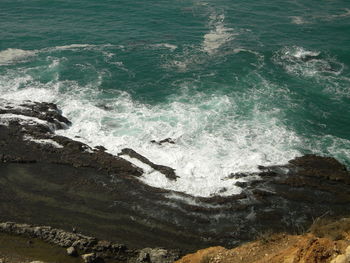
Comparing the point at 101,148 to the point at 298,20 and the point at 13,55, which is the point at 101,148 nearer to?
the point at 13,55

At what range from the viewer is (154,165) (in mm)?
45000

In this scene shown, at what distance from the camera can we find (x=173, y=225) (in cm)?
3722

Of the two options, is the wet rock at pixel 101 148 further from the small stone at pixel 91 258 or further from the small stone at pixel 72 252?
the small stone at pixel 91 258

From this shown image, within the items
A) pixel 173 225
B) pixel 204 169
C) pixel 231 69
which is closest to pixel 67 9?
pixel 231 69

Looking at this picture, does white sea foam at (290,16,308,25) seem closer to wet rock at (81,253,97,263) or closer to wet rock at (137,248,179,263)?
wet rock at (137,248,179,263)

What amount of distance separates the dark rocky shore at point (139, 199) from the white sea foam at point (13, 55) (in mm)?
26754

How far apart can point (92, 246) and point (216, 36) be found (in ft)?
188

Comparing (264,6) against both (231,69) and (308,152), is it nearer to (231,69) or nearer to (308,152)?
(231,69)

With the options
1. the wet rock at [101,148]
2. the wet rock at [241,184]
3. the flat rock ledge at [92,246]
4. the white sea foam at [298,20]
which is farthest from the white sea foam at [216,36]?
the flat rock ledge at [92,246]

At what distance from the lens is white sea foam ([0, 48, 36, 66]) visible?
69.1 metres

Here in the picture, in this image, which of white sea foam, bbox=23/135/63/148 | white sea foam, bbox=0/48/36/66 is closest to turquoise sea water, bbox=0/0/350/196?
white sea foam, bbox=0/48/36/66

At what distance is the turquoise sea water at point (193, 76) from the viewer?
48.9 meters

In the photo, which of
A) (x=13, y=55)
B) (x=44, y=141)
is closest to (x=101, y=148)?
(x=44, y=141)

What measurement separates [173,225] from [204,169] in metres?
9.93
